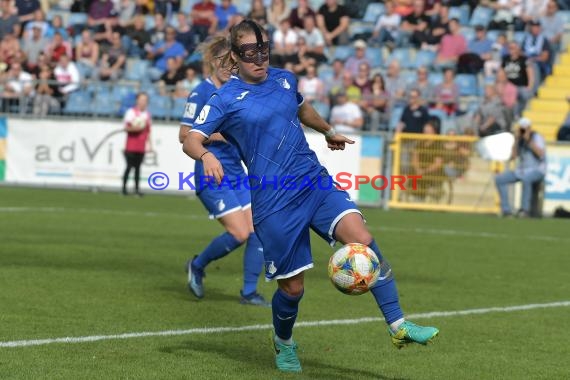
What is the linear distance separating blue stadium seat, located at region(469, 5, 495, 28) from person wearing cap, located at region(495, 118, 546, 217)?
202 inches

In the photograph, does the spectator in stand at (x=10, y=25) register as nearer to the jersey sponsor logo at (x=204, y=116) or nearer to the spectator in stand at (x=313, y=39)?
the spectator in stand at (x=313, y=39)

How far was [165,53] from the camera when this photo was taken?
28031 millimetres

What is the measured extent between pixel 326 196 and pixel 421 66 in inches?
747

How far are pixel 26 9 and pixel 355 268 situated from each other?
25.2m

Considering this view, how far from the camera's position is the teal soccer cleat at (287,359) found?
751 centimetres

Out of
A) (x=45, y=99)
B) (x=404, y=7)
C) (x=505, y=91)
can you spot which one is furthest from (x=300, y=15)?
(x=45, y=99)

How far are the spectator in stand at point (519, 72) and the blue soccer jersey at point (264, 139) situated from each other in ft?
57.8

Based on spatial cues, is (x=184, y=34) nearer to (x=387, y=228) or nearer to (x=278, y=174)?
(x=387, y=228)

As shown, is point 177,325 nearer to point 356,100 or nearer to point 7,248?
Result: point 7,248

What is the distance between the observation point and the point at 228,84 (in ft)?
24.7

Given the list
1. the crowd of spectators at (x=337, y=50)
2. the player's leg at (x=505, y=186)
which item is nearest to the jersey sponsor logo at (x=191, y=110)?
the player's leg at (x=505, y=186)

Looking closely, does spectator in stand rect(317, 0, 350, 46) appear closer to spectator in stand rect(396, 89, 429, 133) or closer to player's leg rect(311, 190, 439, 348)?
spectator in stand rect(396, 89, 429, 133)

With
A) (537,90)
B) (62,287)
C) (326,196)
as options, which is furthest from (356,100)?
(326,196)

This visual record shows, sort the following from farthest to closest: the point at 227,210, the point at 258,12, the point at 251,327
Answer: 1. the point at 258,12
2. the point at 227,210
3. the point at 251,327
